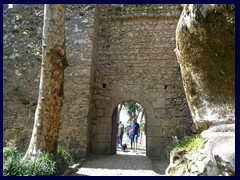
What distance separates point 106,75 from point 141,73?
42.9 inches

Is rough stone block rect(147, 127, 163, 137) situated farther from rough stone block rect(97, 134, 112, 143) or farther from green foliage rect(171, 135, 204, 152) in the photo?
green foliage rect(171, 135, 204, 152)

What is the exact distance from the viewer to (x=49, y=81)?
4.31m

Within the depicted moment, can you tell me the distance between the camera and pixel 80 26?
7.11 m

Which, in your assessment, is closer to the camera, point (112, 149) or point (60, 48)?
point (60, 48)

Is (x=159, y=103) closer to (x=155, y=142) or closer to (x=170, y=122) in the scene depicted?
(x=170, y=122)

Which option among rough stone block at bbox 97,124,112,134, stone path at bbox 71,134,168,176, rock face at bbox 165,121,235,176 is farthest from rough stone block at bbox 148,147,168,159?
rock face at bbox 165,121,235,176

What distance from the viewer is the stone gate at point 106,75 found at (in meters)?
6.66

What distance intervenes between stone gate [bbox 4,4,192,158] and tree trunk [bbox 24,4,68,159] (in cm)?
210

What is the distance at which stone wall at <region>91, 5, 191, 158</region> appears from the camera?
6.86m

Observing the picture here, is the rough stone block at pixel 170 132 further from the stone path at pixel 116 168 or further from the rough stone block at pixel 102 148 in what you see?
the rough stone block at pixel 102 148

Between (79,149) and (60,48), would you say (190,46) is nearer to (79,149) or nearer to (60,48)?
(60,48)

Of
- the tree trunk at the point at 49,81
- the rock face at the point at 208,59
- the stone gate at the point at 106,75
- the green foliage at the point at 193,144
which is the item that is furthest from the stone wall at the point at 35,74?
the rock face at the point at 208,59
